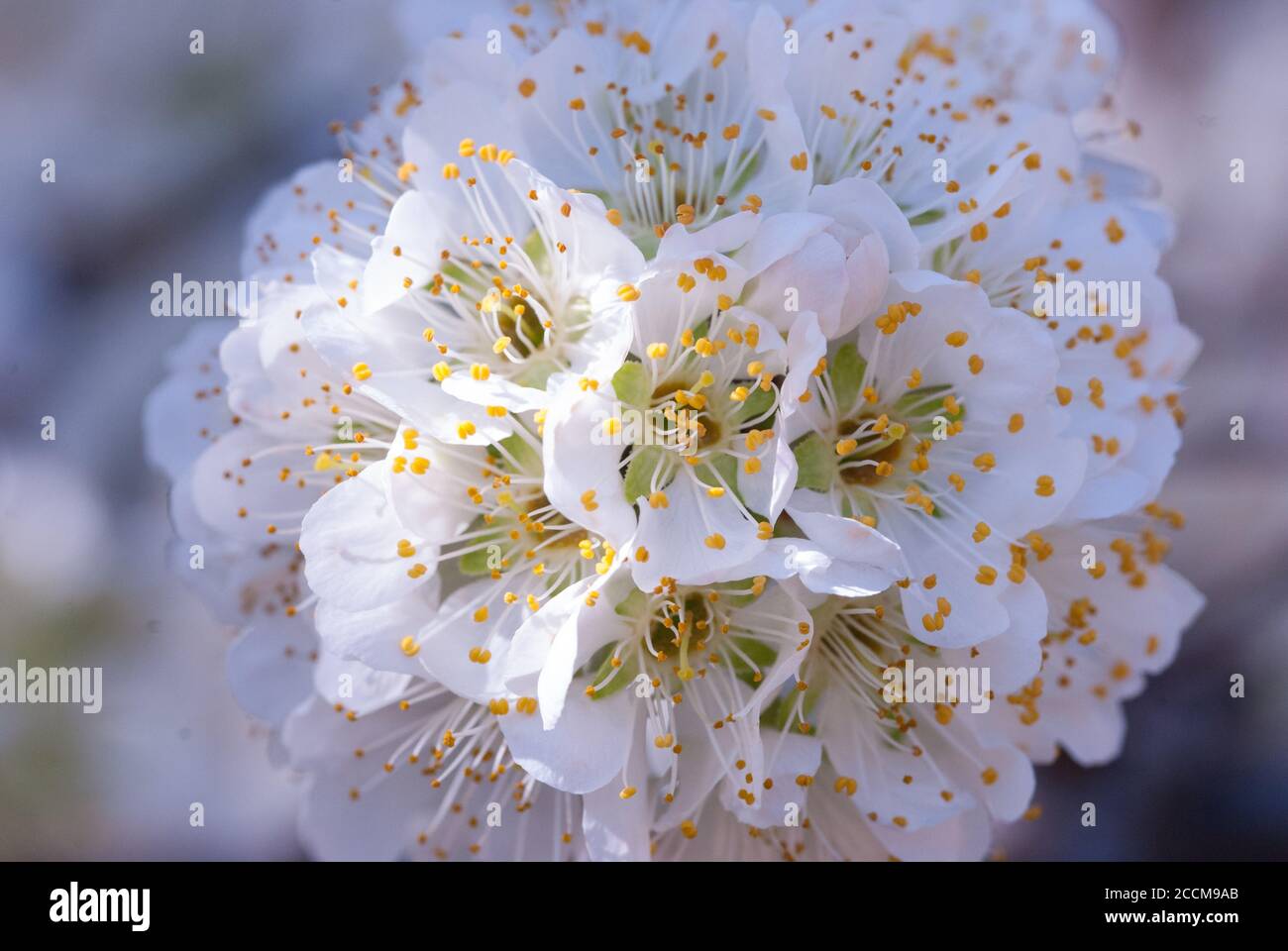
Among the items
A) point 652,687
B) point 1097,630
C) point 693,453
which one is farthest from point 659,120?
point 1097,630

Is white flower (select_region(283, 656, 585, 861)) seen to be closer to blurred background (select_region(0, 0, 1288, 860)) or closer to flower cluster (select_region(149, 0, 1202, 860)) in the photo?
flower cluster (select_region(149, 0, 1202, 860))

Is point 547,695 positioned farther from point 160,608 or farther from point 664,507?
point 160,608

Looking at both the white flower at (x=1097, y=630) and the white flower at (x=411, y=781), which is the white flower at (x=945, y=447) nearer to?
the white flower at (x=1097, y=630)

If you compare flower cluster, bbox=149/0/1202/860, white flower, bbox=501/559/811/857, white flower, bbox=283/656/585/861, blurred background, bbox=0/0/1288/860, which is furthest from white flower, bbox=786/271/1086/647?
blurred background, bbox=0/0/1288/860

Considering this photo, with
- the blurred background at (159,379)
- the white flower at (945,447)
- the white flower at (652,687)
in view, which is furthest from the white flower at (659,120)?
the blurred background at (159,379)

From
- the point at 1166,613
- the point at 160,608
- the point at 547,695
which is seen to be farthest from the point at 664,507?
the point at 160,608

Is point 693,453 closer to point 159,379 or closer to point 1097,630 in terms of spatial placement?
point 1097,630
